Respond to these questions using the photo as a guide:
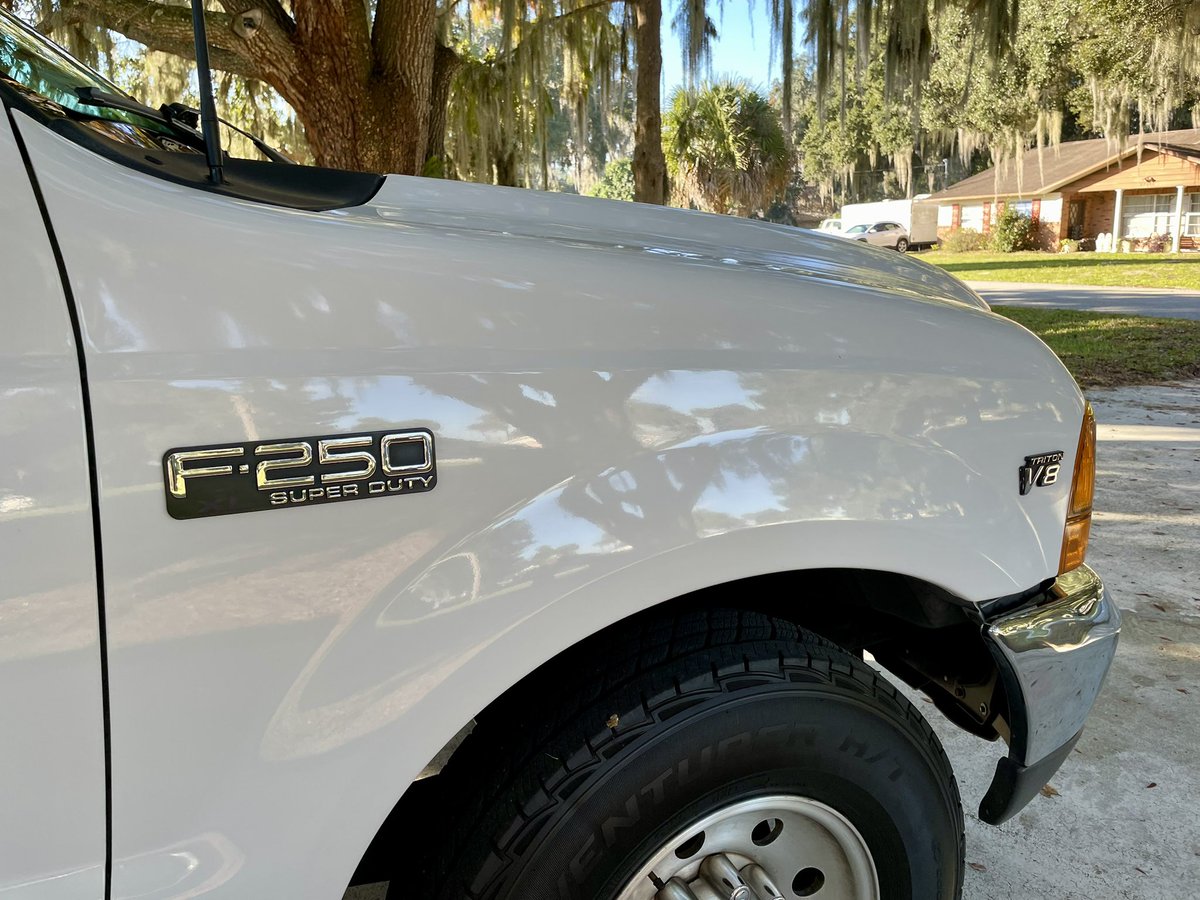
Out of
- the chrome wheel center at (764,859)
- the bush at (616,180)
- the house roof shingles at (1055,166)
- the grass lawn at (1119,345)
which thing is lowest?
the grass lawn at (1119,345)

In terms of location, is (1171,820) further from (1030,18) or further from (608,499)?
(1030,18)

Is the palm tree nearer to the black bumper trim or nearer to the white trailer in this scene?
the white trailer

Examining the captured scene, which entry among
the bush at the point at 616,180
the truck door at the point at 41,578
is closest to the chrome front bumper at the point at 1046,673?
the truck door at the point at 41,578

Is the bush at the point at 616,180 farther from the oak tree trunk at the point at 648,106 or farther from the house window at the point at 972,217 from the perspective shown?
the oak tree trunk at the point at 648,106

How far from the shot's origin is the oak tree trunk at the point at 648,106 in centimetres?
892

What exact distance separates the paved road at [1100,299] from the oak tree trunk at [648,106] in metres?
8.35

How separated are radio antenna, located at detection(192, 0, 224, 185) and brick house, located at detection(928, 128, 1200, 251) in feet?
108

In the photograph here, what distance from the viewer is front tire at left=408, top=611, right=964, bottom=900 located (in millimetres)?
1245

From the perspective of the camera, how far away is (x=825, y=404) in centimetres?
134

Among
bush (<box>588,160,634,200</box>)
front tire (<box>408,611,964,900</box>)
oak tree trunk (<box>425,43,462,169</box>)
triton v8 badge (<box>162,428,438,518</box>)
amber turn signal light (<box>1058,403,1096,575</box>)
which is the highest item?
bush (<box>588,160,634,200</box>)

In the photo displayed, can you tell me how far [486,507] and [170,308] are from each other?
16.1 inches

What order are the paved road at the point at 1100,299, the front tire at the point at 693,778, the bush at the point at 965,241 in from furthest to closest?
the bush at the point at 965,241, the paved road at the point at 1100,299, the front tire at the point at 693,778

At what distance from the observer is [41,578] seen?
928 millimetres

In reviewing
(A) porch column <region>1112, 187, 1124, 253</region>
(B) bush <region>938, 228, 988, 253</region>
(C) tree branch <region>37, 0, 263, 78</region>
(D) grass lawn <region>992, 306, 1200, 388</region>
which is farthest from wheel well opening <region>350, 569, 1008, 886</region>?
(B) bush <region>938, 228, 988, 253</region>
